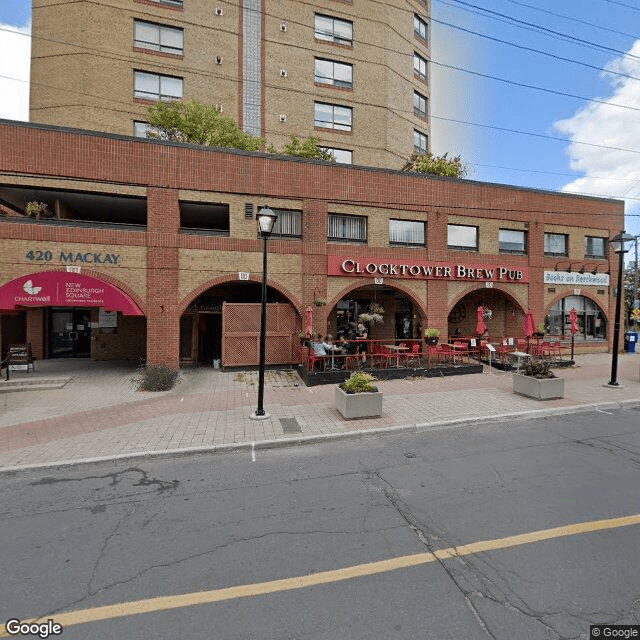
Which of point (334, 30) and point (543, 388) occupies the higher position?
point (334, 30)

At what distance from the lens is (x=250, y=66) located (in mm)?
24062

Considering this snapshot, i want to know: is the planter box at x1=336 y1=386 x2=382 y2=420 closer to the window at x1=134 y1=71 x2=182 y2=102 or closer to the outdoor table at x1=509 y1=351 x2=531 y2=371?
the outdoor table at x1=509 y1=351 x2=531 y2=371

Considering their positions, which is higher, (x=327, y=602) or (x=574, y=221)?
(x=574, y=221)

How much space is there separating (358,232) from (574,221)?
11.7 m

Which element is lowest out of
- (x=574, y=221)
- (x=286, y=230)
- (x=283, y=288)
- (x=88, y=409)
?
(x=88, y=409)

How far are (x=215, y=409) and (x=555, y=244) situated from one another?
58.6ft

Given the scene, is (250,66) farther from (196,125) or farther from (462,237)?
(462,237)

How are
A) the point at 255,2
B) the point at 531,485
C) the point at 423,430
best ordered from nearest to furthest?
the point at 531,485
the point at 423,430
the point at 255,2

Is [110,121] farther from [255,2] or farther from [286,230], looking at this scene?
[286,230]

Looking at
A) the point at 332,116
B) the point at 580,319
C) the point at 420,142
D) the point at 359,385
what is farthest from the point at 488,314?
the point at 420,142

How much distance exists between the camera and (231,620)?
2.74 m

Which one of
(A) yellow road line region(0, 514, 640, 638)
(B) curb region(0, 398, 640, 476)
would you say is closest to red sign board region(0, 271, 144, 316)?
(B) curb region(0, 398, 640, 476)

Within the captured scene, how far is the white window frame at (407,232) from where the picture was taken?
15.0 metres

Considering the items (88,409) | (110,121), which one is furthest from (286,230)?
(110,121)
